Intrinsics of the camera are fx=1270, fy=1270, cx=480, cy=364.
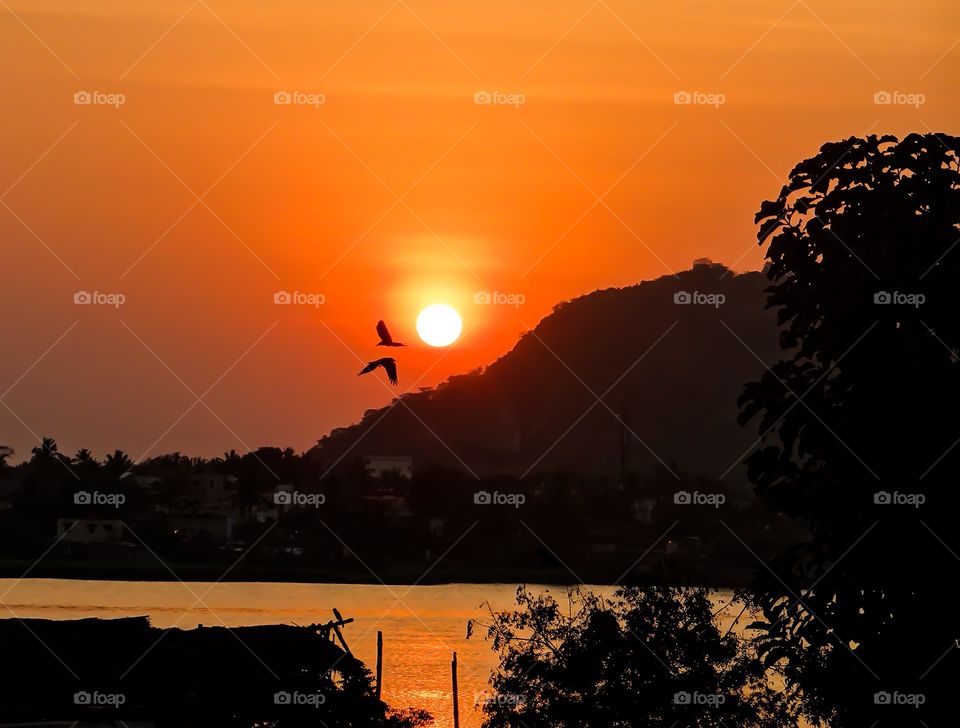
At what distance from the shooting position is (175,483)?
150 metres

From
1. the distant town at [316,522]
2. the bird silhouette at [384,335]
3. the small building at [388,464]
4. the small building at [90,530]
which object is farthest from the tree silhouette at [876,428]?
the small building at [388,464]

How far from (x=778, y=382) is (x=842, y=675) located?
389cm

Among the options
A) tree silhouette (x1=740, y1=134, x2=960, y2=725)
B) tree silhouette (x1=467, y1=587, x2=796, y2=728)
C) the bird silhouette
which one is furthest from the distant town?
tree silhouette (x1=740, y1=134, x2=960, y2=725)

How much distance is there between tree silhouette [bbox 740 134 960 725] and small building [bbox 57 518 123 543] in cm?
13407

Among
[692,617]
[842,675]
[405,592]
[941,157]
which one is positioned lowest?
[842,675]

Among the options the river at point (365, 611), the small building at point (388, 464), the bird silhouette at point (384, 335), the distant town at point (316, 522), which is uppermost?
the small building at point (388, 464)

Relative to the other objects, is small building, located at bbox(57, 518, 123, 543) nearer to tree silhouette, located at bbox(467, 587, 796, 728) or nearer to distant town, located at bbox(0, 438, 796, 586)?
distant town, located at bbox(0, 438, 796, 586)

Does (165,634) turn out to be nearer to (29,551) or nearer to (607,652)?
(607,652)

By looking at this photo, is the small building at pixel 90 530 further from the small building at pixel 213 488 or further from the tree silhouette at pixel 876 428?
the tree silhouette at pixel 876 428

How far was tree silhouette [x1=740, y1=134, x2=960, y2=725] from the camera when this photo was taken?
52.0ft

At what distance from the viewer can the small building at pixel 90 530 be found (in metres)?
141

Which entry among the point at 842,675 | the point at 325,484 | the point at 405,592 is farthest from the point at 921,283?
the point at 325,484

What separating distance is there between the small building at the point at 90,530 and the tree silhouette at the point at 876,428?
13407 centimetres

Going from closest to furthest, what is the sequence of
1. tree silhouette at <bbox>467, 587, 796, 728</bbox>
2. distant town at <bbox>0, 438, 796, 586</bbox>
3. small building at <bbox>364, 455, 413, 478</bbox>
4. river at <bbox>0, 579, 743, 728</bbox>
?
1. tree silhouette at <bbox>467, 587, 796, 728</bbox>
2. river at <bbox>0, 579, 743, 728</bbox>
3. distant town at <bbox>0, 438, 796, 586</bbox>
4. small building at <bbox>364, 455, 413, 478</bbox>
